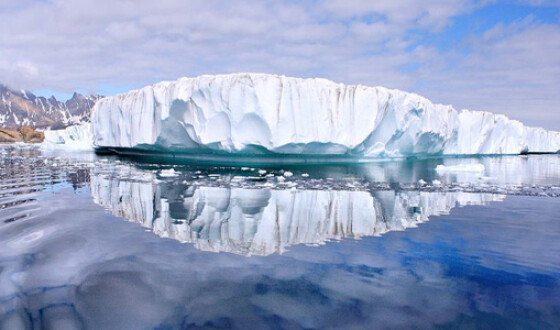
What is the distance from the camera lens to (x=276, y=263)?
11.7 ft

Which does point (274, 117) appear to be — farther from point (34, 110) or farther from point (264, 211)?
point (34, 110)

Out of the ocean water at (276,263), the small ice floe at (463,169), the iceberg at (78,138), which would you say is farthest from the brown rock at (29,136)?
the small ice floe at (463,169)

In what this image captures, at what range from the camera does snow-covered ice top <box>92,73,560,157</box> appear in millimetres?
12891

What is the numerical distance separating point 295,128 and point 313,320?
35.6 ft

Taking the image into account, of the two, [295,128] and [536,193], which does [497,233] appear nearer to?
[536,193]

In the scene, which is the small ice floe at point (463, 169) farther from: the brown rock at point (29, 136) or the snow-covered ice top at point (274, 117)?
the brown rock at point (29, 136)

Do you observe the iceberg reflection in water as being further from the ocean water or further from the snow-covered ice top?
the snow-covered ice top

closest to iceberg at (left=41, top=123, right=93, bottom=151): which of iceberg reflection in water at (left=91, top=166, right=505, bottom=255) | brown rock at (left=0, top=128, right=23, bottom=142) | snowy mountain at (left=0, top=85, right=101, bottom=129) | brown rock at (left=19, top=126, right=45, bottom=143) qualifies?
brown rock at (left=0, top=128, right=23, bottom=142)

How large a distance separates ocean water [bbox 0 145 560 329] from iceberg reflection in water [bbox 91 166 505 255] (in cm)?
3

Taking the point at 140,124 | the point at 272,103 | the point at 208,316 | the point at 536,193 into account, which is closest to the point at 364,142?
the point at 272,103

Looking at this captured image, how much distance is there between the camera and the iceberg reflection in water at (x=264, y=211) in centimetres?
445

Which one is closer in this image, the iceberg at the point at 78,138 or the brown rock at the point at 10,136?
the iceberg at the point at 78,138

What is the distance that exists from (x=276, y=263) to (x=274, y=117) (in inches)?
380

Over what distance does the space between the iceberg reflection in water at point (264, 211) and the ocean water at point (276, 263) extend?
33 mm
